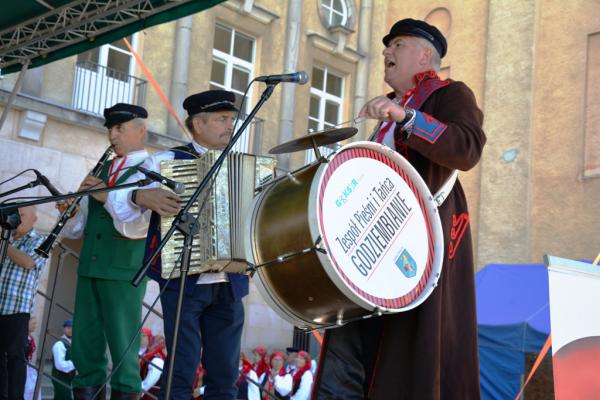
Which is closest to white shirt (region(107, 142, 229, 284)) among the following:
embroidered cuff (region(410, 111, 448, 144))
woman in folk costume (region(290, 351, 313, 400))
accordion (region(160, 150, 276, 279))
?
accordion (region(160, 150, 276, 279))

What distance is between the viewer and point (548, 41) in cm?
1817

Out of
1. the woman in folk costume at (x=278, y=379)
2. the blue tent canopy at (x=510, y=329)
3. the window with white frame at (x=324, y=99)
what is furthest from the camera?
the window with white frame at (x=324, y=99)

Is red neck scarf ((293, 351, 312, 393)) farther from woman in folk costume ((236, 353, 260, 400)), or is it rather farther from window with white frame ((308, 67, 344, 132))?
window with white frame ((308, 67, 344, 132))

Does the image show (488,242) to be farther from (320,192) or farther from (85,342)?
(320,192)

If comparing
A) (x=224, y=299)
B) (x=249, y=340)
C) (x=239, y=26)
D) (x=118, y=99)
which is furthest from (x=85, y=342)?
(x=239, y=26)

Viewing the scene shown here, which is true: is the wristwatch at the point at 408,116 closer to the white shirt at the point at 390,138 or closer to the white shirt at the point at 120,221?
the white shirt at the point at 390,138

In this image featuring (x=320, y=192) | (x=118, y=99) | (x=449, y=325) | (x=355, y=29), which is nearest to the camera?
(x=320, y=192)

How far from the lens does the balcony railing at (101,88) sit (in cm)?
1368

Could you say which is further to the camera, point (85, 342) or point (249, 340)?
point (249, 340)

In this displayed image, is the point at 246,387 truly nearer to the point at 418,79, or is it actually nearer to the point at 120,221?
the point at 120,221

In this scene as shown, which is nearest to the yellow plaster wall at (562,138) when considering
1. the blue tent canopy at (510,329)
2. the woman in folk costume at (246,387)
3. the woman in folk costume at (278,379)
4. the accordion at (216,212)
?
the blue tent canopy at (510,329)

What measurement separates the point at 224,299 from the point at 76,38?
10.5 ft

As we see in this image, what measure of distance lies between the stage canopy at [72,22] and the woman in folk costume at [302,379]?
7796 mm

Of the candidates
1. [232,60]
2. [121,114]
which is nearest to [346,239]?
[121,114]
